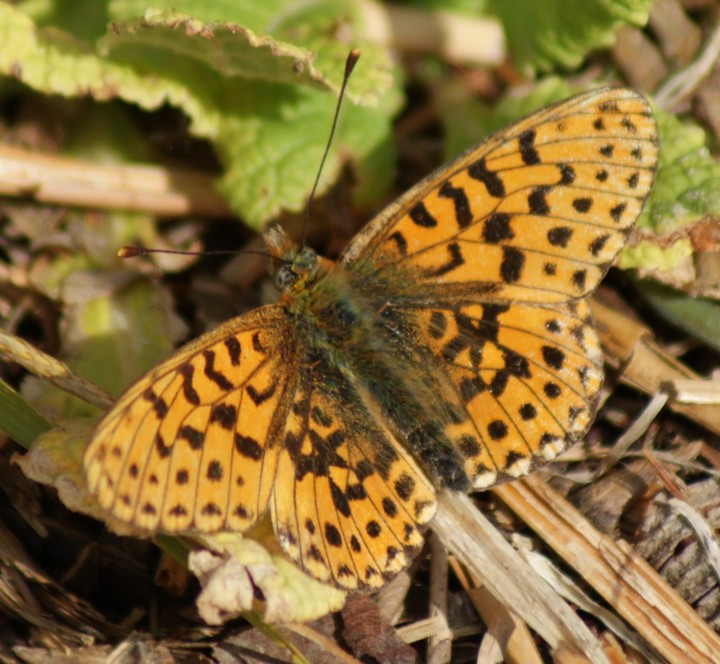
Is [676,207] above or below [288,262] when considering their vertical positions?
above

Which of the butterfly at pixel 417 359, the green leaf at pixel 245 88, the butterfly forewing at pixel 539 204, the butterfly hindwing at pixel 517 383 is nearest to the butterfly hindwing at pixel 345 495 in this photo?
the butterfly at pixel 417 359

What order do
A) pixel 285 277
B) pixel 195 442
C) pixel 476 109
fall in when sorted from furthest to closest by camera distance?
pixel 476 109, pixel 285 277, pixel 195 442

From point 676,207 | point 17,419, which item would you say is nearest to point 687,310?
point 676,207

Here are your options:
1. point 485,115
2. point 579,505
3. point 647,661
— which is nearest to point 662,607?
point 647,661

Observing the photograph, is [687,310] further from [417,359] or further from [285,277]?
[285,277]

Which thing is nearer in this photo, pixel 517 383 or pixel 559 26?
pixel 517 383

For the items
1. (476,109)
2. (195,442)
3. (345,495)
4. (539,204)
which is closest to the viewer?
(195,442)

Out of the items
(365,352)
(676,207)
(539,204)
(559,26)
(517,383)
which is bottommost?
(365,352)
